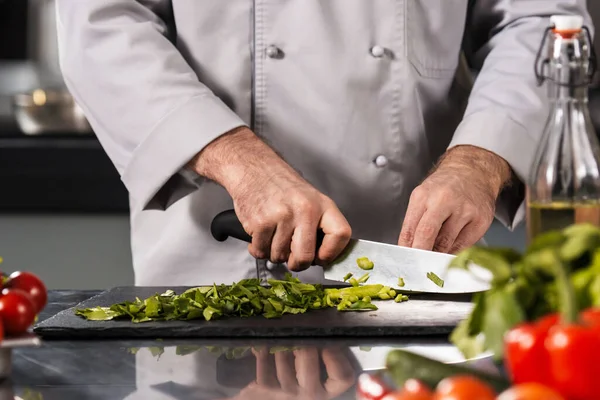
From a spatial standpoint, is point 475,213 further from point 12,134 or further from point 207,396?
point 12,134

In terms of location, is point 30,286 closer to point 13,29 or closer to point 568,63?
point 568,63

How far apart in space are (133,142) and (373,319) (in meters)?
0.48

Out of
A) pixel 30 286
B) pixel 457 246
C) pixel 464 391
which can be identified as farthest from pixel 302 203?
pixel 464 391

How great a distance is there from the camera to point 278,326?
3.15 feet

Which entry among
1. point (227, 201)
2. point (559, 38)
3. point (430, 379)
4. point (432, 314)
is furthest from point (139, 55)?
point (430, 379)

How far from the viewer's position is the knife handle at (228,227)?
1.20 m

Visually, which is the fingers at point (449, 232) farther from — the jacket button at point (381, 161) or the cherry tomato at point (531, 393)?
the cherry tomato at point (531, 393)

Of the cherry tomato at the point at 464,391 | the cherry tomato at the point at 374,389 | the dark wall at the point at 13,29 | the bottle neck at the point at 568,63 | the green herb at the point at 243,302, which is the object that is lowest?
the dark wall at the point at 13,29

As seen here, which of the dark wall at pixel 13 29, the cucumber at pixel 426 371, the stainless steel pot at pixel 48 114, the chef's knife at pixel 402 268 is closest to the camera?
the cucumber at pixel 426 371

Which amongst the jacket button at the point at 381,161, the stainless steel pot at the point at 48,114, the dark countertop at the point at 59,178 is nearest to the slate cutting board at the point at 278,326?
the jacket button at the point at 381,161

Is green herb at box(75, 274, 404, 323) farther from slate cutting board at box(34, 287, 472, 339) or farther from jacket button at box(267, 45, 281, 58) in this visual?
jacket button at box(267, 45, 281, 58)

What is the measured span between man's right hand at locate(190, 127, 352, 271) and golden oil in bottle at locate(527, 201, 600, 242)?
30cm

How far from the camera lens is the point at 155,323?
983 mm

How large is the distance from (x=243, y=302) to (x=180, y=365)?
0.68ft
